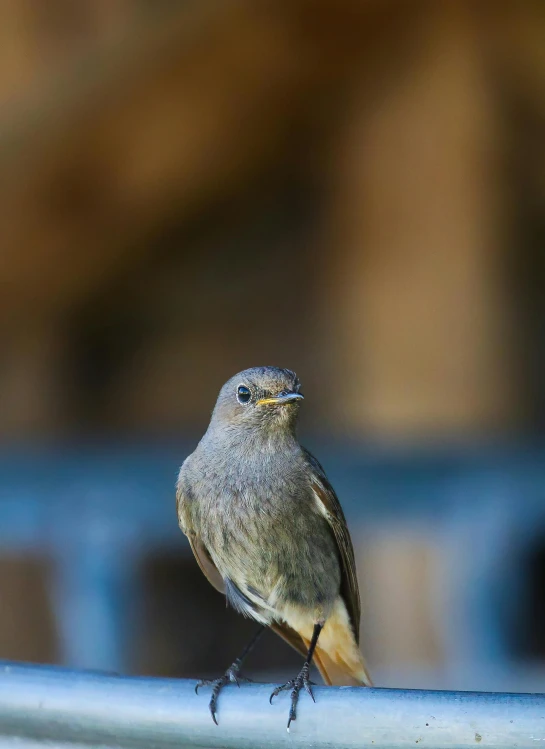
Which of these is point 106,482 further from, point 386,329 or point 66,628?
point 386,329

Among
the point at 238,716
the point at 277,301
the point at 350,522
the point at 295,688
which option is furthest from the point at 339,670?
the point at 277,301

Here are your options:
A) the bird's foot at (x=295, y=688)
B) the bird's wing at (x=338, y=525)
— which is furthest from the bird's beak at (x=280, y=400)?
the bird's foot at (x=295, y=688)

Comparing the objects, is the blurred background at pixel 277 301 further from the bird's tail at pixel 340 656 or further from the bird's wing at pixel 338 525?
the bird's tail at pixel 340 656

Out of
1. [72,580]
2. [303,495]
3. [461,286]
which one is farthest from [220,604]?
[303,495]

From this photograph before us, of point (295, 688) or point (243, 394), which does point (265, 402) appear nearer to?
point (243, 394)

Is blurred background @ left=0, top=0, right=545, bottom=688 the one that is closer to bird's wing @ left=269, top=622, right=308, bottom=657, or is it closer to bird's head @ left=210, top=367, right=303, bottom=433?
bird's head @ left=210, top=367, right=303, bottom=433

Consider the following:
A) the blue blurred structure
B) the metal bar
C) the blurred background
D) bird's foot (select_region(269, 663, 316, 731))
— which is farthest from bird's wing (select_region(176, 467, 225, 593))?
the blue blurred structure

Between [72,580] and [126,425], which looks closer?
[72,580]
